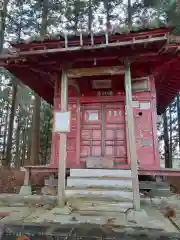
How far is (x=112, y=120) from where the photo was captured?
648cm

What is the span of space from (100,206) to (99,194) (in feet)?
1.22

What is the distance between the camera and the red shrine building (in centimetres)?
438

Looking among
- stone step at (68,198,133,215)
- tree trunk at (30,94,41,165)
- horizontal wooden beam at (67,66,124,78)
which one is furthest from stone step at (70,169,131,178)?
tree trunk at (30,94,41,165)

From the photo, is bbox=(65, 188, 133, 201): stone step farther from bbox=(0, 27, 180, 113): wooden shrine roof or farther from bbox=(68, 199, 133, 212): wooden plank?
bbox=(0, 27, 180, 113): wooden shrine roof

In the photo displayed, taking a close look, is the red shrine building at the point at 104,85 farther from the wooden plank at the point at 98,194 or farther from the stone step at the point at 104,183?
the wooden plank at the point at 98,194

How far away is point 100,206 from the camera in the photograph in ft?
13.6

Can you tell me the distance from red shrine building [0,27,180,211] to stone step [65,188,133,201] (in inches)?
18.2

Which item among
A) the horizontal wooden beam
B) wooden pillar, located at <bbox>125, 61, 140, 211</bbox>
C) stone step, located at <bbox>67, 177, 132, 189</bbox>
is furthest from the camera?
the horizontal wooden beam

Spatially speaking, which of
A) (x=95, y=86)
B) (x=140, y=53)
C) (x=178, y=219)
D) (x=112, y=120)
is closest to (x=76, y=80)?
(x=95, y=86)

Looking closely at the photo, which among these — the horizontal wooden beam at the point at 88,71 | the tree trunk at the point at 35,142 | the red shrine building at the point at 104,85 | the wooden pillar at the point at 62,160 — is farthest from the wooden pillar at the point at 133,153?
the tree trunk at the point at 35,142

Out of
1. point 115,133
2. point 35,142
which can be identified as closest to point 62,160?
point 115,133

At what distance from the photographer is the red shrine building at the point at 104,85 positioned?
438cm

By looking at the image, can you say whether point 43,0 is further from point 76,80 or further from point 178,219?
point 178,219

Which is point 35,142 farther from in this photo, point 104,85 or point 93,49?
point 93,49
